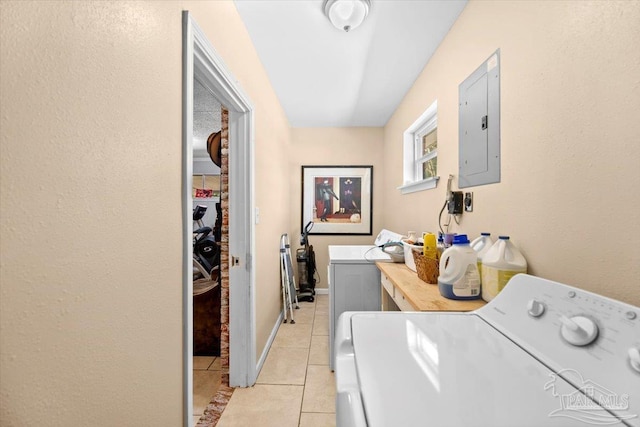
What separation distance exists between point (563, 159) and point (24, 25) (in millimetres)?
1447

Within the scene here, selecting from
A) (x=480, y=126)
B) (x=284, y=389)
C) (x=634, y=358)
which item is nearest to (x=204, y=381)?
(x=284, y=389)

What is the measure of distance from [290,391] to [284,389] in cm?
5

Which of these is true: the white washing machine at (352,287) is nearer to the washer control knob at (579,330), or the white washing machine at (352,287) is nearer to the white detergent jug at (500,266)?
the white detergent jug at (500,266)

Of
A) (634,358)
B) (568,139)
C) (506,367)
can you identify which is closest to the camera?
(634,358)

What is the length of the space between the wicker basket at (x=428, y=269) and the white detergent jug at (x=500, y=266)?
0.33 m

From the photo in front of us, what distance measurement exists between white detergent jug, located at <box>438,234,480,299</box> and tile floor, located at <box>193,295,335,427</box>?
42.8 inches

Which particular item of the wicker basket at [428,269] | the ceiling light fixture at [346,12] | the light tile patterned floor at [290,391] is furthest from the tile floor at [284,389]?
the ceiling light fixture at [346,12]

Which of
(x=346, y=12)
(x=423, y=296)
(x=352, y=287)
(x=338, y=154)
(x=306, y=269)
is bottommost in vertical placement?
(x=306, y=269)

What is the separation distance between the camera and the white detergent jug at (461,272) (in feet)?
3.94

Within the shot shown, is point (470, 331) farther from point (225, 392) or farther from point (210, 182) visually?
point (210, 182)

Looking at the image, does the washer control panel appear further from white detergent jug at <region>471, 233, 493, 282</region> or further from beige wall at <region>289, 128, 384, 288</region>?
beige wall at <region>289, 128, 384, 288</region>

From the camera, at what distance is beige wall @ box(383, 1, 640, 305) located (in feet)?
2.59

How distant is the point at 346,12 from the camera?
5.30 ft

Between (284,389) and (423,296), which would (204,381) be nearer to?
(284,389)
